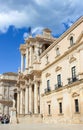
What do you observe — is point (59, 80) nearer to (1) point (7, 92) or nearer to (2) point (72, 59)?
(2) point (72, 59)

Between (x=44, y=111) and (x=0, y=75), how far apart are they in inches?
1277

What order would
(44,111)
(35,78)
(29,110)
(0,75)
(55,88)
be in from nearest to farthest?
1. (55,88)
2. (44,111)
3. (35,78)
4. (29,110)
5. (0,75)

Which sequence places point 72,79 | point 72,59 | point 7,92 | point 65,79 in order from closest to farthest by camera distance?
point 72,79 → point 72,59 → point 65,79 → point 7,92

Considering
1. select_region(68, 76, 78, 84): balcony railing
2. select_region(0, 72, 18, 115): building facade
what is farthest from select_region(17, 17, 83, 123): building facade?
select_region(0, 72, 18, 115): building facade

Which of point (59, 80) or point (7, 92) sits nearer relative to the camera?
point (59, 80)

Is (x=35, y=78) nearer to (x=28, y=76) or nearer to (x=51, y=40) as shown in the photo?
(x=28, y=76)

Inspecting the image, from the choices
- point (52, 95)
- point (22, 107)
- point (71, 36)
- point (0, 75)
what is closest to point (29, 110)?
point (22, 107)

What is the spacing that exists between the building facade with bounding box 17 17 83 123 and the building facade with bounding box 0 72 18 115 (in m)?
19.2

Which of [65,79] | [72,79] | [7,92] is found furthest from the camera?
[7,92]

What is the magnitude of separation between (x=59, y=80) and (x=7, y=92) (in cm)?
3504

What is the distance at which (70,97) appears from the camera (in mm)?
25469

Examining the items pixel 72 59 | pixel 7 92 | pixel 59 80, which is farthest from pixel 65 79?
pixel 7 92

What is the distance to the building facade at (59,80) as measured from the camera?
24.4 metres

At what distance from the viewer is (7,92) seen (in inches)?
2429
